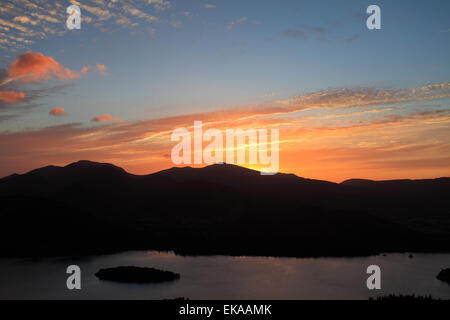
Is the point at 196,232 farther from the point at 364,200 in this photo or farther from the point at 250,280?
the point at 364,200

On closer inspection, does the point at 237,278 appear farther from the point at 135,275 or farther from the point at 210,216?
the point at 210,216

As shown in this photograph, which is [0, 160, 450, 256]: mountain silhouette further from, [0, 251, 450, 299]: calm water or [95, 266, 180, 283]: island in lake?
[95, 266, 180, 283]: island in lake

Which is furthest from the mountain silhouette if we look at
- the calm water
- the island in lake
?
the island in lake

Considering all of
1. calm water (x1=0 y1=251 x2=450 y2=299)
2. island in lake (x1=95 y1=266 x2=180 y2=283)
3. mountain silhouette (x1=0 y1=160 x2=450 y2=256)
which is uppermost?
mountain silhouette (x1=0 y1=160 x2=450 y2=256)

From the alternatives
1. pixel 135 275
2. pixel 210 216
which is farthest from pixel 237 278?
pixel 210 216

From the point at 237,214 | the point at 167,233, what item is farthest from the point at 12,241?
the point at 237,214

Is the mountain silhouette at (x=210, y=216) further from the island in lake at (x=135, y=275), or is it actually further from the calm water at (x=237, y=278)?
the island in lake at (x=135, y=275)
